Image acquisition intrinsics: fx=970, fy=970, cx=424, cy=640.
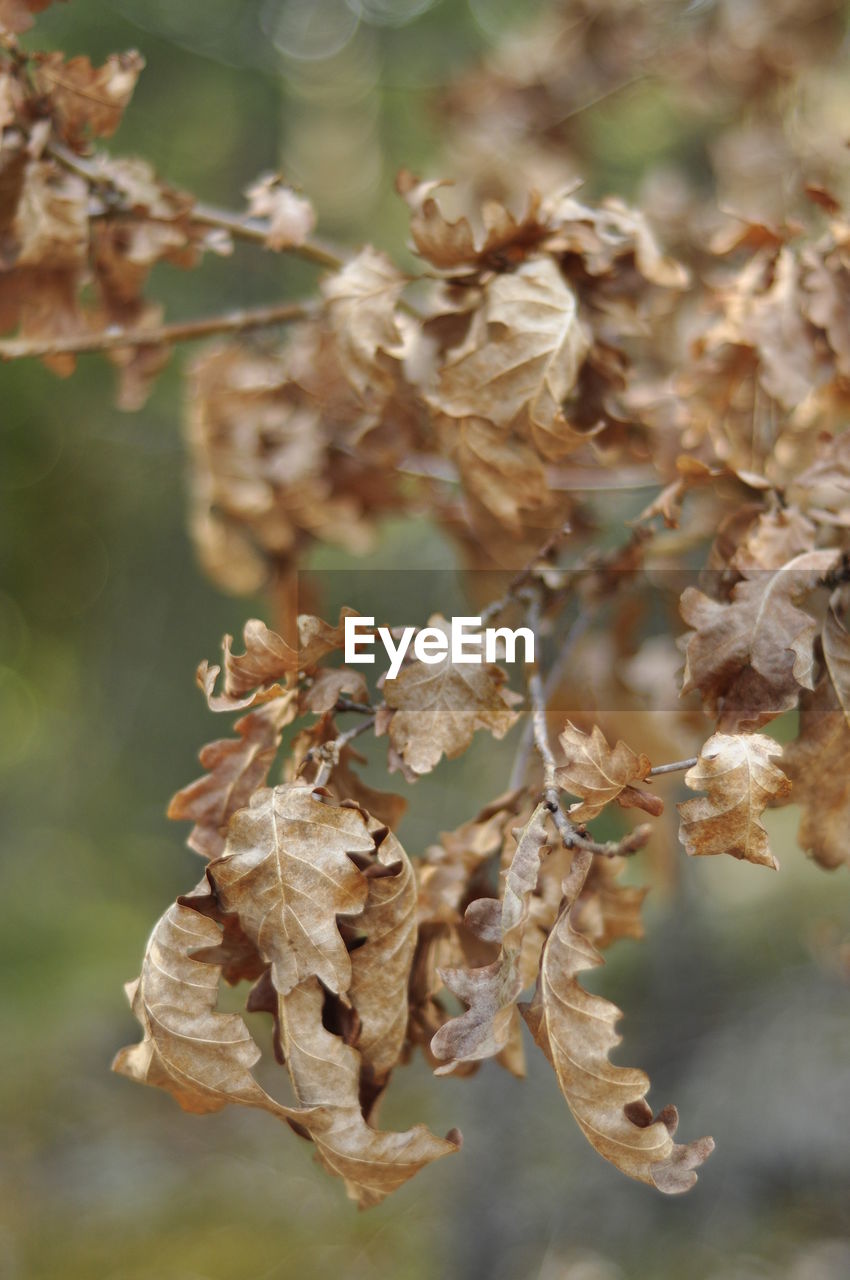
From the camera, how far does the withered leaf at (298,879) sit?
1.69 ft

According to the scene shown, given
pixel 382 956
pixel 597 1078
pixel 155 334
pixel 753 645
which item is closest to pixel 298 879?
pixel 382 956

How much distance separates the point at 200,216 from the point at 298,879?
0.58 meters

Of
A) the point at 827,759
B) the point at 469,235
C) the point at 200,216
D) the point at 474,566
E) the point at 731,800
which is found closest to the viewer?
the point at 731,800

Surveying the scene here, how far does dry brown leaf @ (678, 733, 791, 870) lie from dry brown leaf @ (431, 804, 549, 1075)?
77 millimetres

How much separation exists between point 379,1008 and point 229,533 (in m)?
0.72

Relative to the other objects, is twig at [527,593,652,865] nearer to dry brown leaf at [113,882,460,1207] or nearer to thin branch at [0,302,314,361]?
dry brown leaf at [113,882,460,1207]

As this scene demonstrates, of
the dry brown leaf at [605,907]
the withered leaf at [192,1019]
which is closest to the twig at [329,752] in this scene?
the withered leaf at [192,1019]

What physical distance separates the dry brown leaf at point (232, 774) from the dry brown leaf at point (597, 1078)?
21 centimetres


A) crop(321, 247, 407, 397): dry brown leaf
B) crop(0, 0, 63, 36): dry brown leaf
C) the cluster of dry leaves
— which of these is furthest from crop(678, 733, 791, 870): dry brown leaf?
crop(0, 0, 63, 36): dry brown leaf

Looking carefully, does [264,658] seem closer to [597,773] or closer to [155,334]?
[597,773]

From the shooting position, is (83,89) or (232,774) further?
(83,89)

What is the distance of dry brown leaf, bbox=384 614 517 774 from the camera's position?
0.57 m

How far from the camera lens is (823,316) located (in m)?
0.74

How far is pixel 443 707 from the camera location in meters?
0.58
